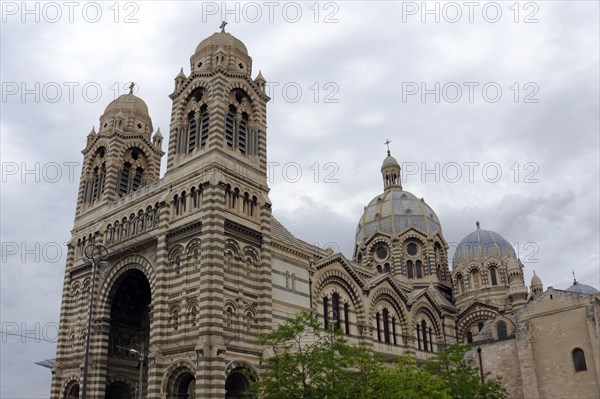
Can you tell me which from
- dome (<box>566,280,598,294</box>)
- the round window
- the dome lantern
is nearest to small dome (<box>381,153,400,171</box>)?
the dome lantern

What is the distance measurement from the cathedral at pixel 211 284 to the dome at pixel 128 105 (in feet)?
0.59

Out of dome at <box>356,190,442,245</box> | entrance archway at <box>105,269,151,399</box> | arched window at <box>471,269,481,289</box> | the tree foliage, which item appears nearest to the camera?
the tree foliage

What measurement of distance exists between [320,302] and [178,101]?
18.2m

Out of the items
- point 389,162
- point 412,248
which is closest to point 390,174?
point 389,162

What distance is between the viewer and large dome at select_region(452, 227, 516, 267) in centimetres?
6294

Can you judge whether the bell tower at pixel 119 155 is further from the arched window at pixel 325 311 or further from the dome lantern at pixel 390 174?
the dome lantern at pixel 390 174

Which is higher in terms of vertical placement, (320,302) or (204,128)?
(204,128)

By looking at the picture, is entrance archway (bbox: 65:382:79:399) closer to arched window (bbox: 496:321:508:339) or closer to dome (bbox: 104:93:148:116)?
dome (bbox: 104:93:148:116)

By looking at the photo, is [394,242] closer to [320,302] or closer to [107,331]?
[320,302]

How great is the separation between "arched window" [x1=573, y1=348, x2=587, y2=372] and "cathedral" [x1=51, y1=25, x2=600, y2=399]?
0.07 m

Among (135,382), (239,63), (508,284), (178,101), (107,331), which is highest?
(239,63)

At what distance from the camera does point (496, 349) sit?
46.4m

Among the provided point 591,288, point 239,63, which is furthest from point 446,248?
point 239,63

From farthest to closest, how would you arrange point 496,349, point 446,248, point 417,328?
point 446,248, point 417,328, point 496,349
